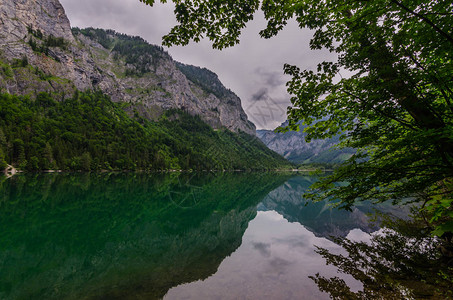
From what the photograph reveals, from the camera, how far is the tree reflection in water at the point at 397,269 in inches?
281

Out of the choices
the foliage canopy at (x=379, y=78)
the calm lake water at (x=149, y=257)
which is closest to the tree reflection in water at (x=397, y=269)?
the calm lake water at (x=149, y=257)

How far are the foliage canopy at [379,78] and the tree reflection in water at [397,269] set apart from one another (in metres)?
3.79

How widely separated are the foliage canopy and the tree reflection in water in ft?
12.5

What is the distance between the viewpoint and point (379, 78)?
538cm

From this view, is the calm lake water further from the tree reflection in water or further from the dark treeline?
the dark treeline

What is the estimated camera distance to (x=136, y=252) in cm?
1461

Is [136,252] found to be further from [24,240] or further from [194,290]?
[24,240]

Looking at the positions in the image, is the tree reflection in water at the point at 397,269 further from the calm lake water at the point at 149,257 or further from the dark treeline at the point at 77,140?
the dark treeline at the point at 77,140

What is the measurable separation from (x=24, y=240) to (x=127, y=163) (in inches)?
4490

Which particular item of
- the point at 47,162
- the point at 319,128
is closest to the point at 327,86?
the point at 319,128

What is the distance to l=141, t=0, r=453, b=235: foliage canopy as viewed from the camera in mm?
4207

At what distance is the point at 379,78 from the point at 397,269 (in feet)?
29.4

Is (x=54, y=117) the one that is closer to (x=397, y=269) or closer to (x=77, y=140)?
(x=77, y=140)

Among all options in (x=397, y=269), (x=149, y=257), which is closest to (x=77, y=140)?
(x=149, y=257)
